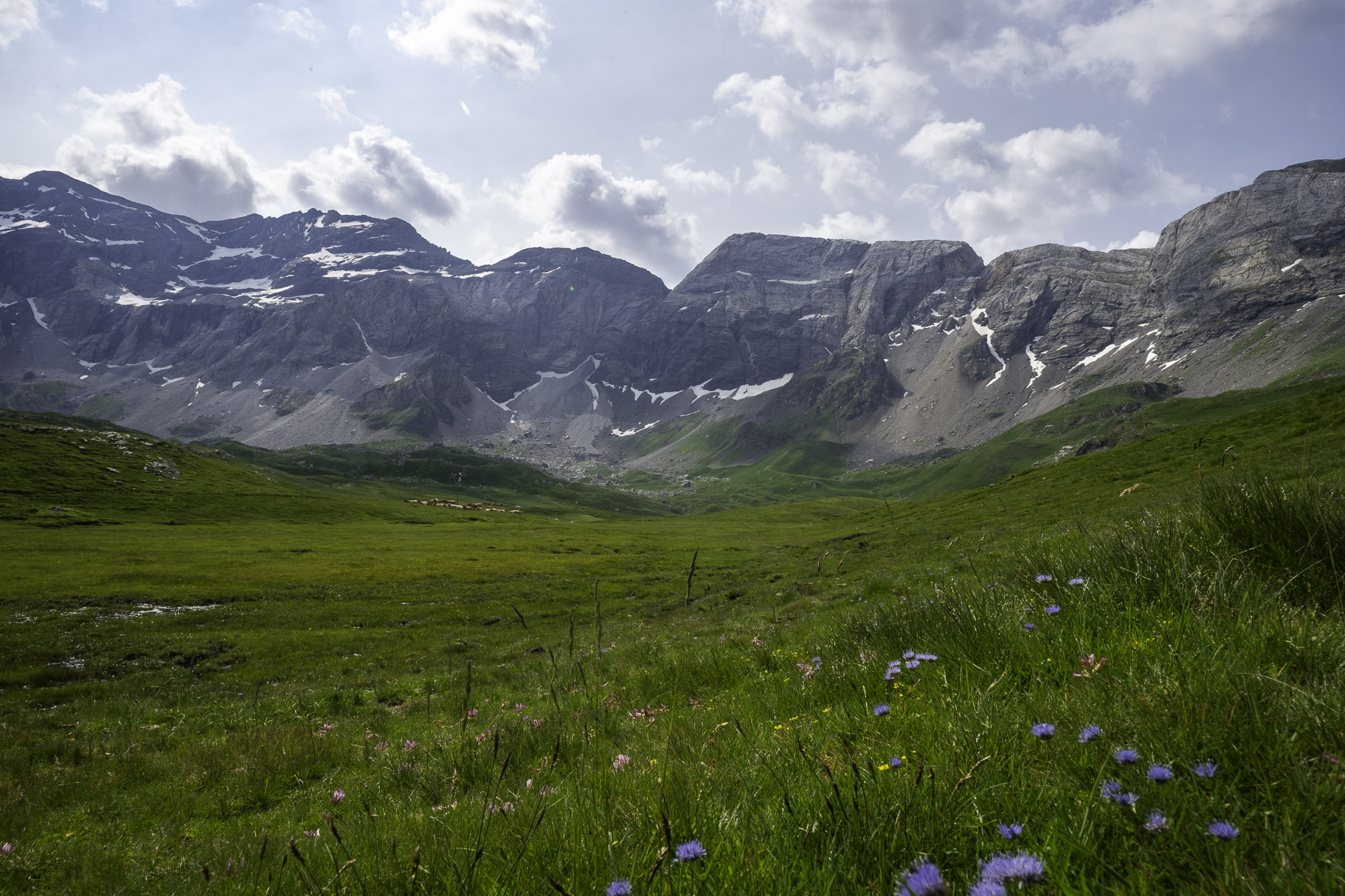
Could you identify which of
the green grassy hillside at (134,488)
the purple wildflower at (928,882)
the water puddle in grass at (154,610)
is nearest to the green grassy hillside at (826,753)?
the purple wildflower at (928,882)

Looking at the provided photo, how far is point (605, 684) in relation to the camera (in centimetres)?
1076

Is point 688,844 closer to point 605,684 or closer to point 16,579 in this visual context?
point 605,684

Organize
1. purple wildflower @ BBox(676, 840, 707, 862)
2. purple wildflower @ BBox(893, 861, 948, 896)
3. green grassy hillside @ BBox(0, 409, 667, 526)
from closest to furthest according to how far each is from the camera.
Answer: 1. purple wildflower @ BBox(893, 861, 948, 896)
2. purple wildflower @ BBox(676, 840, 707, 862)
3. green grassy hillside @ BBox(0, 409, 667, 526)

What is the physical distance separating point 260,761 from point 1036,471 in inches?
3239

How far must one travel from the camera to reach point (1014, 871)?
1246mm

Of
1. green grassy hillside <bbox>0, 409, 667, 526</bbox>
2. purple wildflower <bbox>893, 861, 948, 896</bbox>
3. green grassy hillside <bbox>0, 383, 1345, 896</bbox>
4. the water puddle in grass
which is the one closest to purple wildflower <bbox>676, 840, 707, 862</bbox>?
green grassy hillside <bbox>0, 383, 1345, 896</bbox>

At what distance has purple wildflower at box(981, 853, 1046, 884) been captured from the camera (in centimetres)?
123

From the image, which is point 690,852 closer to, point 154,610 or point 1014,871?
point 1014,871

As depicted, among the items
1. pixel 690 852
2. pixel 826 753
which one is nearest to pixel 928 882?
pixel 690 852

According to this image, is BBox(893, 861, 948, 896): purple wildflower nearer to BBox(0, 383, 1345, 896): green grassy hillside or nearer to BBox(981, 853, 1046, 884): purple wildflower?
BBox(981, 853, 1046, 884): purple wildflower

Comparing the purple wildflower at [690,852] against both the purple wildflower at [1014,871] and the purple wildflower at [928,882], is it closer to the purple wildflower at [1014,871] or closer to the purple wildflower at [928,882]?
the purple wildflower at [928,882]

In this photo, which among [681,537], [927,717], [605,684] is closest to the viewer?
[927,717]

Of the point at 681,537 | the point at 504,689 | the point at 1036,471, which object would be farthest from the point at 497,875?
the point at 681,537

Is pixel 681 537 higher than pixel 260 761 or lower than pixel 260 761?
lower
